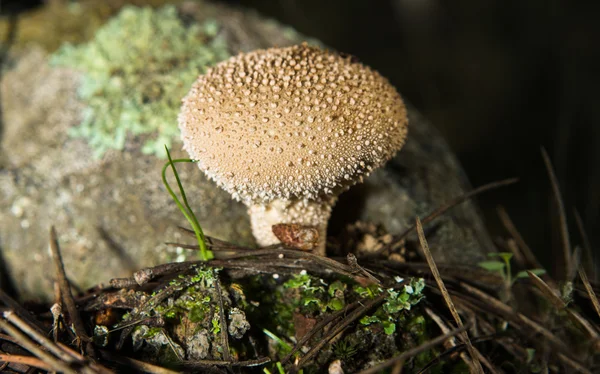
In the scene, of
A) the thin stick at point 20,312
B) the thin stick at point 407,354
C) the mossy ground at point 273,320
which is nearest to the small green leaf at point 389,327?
the mossy ground at point 273,320

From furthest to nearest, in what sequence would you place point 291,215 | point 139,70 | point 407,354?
point 139,70
point 291,215
point 407,354

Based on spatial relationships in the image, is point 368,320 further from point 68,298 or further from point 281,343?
point 68,298

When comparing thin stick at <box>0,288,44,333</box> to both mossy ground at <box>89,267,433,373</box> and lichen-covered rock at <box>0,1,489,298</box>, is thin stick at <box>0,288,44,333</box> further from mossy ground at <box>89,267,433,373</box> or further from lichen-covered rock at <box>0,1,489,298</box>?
lichen-covered rock at <box>0,1,489,298</box>

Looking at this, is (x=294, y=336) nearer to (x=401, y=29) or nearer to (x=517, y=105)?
(x=517, y=105)

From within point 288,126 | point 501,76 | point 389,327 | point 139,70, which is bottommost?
point 389,327

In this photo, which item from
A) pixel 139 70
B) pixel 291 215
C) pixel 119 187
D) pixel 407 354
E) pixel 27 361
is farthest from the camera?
pixel 139 70

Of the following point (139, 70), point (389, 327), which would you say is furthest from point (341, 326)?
point (139, 70)

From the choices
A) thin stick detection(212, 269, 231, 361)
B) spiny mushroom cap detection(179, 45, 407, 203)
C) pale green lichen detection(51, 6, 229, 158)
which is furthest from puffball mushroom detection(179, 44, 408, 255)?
pale green lichen detection(51, 6, 229, 158)
